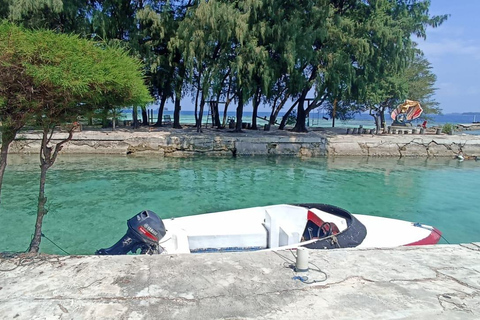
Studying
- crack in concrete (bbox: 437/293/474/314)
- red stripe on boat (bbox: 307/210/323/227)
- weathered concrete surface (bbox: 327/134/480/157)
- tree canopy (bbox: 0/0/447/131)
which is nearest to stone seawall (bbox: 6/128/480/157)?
weathered concrete surface (bbox: 327/134/480/157)

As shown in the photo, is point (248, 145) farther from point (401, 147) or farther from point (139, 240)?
A: point (139, 240)

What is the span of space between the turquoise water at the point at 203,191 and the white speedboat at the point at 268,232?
2280 millimetres

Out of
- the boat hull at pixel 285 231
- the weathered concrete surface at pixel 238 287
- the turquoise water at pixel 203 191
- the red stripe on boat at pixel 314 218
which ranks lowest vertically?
the turquoise water at pixel 203 191

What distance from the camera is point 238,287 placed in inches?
112

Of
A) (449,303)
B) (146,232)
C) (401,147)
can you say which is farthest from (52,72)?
(401,147)

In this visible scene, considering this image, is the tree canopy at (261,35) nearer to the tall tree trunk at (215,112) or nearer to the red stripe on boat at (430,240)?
the tall tree trunk at (215,112)

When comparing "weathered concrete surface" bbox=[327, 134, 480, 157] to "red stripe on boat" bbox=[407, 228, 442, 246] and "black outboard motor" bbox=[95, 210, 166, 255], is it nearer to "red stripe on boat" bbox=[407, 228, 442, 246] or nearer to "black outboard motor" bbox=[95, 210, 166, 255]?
"red stripe on boat" bbox=[407, 228, 442, 246]

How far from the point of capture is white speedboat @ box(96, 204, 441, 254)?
443cm

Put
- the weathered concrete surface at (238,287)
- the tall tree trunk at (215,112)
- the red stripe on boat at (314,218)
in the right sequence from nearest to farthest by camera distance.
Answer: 1. the weathered concrete surface at (238,287)
2. the red stripe on boat at (314,218)
3. the tall tree trunk at (215,112)

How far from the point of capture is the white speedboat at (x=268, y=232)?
14.5ft

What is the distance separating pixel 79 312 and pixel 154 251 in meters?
1.90

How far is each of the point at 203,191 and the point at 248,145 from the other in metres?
7.61

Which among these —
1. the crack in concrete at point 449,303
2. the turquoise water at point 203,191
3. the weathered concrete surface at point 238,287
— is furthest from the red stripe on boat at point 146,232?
the crack in concrete at point 449,303

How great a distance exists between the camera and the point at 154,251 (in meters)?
4.33
